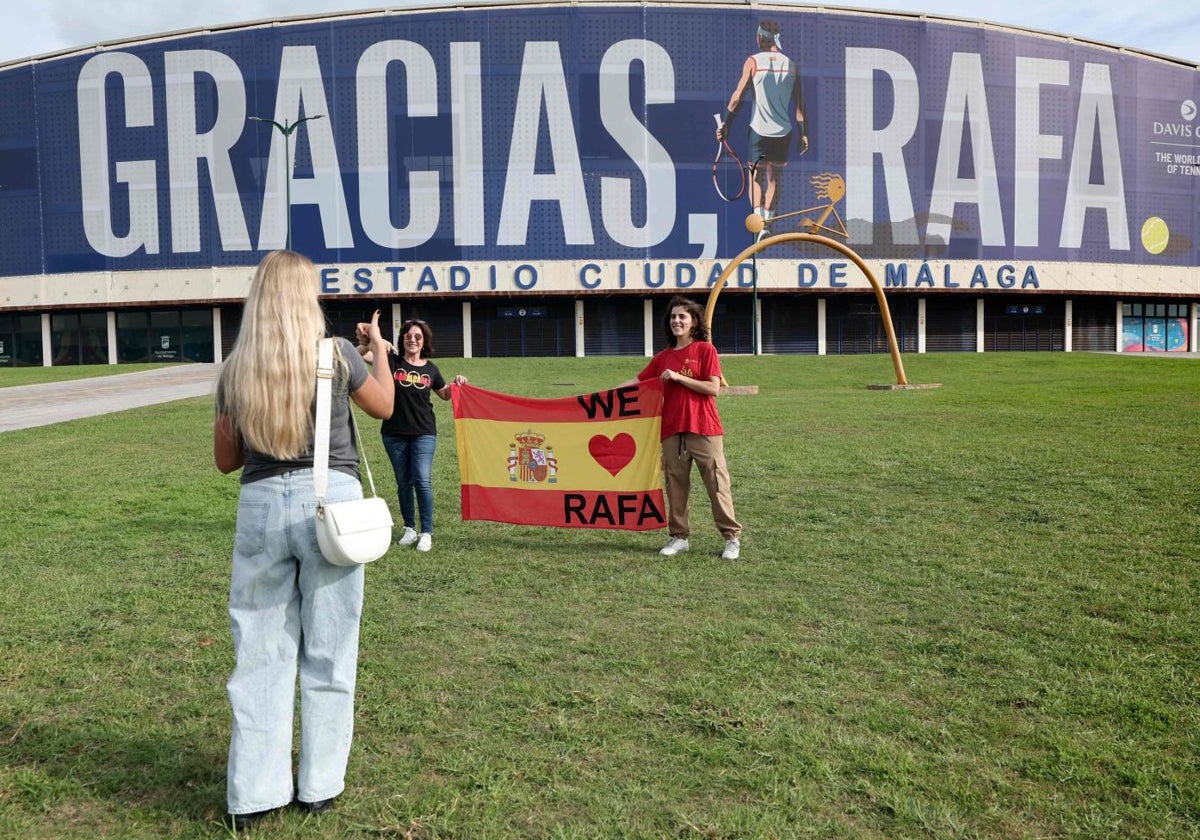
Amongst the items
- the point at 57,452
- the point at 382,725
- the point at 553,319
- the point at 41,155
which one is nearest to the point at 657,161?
the point at 553,319

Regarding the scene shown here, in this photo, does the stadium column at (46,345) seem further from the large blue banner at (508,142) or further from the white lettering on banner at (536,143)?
the white lettering on banner at (536,143)

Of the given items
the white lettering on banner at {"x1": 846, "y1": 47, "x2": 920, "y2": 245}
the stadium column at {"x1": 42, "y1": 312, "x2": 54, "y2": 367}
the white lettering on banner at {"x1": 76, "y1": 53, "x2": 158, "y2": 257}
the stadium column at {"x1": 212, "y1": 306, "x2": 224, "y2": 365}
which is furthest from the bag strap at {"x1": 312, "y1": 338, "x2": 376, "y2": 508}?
the stadium column at {"x1": 42, "y1": 312, "x2": 54, "y2": 367}

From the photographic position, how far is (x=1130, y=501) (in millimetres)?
8789

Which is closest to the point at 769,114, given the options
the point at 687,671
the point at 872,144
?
the point at 872,144

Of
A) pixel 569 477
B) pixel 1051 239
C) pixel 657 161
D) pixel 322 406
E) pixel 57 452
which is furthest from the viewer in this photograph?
pixel 1051 239

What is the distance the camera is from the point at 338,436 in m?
3.26

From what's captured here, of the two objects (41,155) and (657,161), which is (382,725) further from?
(41,155)

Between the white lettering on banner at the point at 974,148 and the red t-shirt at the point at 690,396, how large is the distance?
41.8 metres

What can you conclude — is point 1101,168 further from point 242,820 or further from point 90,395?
point 242,820

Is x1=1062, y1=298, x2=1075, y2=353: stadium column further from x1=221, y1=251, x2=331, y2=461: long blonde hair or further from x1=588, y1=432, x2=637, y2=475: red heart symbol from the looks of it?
x1=221, y1=251, x2=331, y2=461: long blonde hair

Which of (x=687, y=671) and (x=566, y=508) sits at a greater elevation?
(x=566, y=508)

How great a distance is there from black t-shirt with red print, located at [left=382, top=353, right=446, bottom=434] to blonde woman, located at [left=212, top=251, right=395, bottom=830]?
4282 millimetres

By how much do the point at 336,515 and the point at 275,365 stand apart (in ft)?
1.82

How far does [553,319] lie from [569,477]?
40.9 m
